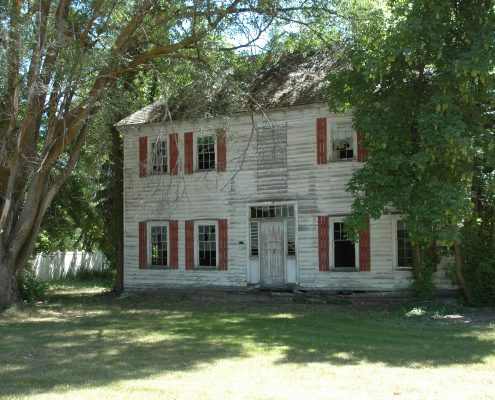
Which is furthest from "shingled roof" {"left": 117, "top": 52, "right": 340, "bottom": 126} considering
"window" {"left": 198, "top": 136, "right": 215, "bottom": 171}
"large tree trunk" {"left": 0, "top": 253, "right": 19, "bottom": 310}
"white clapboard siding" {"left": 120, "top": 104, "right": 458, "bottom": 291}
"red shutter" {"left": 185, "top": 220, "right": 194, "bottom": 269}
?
"large tree trunk" {"left": 0, "top": 253, "right": 19, "bottom": 310}

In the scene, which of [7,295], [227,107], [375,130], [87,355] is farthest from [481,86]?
[7,295]

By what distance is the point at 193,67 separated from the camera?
16.0m

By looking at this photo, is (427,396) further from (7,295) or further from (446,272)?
(7,295)

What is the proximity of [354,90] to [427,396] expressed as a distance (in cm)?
983

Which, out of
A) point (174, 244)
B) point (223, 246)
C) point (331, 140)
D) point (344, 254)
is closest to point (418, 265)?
point (344, 254)

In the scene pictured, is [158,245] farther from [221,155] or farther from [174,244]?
[221,155]

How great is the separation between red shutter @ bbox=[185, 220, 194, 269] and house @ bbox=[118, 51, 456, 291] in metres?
0.03

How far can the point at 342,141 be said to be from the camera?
1900cm

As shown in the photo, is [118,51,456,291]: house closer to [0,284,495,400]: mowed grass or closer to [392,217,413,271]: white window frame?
[392,217,413,271]: white window frame

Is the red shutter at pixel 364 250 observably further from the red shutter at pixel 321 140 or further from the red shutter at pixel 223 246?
the red shutter at pixel 223 246

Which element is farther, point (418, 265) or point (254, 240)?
point (254, 240)

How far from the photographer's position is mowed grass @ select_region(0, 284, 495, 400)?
7.50 metres

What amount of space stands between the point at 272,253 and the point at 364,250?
310cm

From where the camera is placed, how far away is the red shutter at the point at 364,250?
18.4 metres
